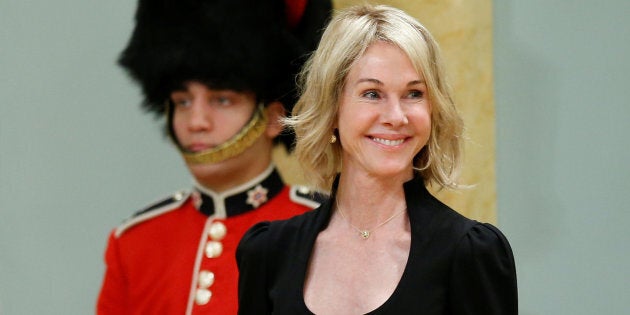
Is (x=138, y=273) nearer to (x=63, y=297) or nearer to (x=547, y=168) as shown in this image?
(x=63, y=297)

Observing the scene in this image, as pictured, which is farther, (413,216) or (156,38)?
(156,38)

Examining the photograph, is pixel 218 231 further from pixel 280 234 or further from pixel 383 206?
pixel 383 206

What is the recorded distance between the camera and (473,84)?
2.40 m

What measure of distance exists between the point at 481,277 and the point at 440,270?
0.06 metres

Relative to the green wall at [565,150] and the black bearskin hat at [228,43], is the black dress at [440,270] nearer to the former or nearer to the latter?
the black bearskin hat at [228,43]

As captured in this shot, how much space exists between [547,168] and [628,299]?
1.11ft

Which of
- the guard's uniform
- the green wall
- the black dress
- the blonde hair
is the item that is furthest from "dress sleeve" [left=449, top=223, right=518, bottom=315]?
the green wall

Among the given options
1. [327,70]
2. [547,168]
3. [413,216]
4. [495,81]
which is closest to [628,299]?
[547,168]

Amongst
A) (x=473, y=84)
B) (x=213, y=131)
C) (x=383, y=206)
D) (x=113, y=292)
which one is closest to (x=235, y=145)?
(x=213, y=131)

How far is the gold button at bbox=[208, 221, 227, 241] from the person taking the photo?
2.28 metres

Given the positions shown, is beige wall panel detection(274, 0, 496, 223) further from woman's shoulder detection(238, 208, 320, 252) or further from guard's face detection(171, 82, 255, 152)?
woman's shoulder detection(238, 208, 320, 252)

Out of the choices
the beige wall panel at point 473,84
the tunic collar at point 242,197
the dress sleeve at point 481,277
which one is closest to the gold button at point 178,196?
the tunic collar at point 242,197

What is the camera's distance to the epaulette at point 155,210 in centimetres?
241

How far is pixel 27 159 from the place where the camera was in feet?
9.15
